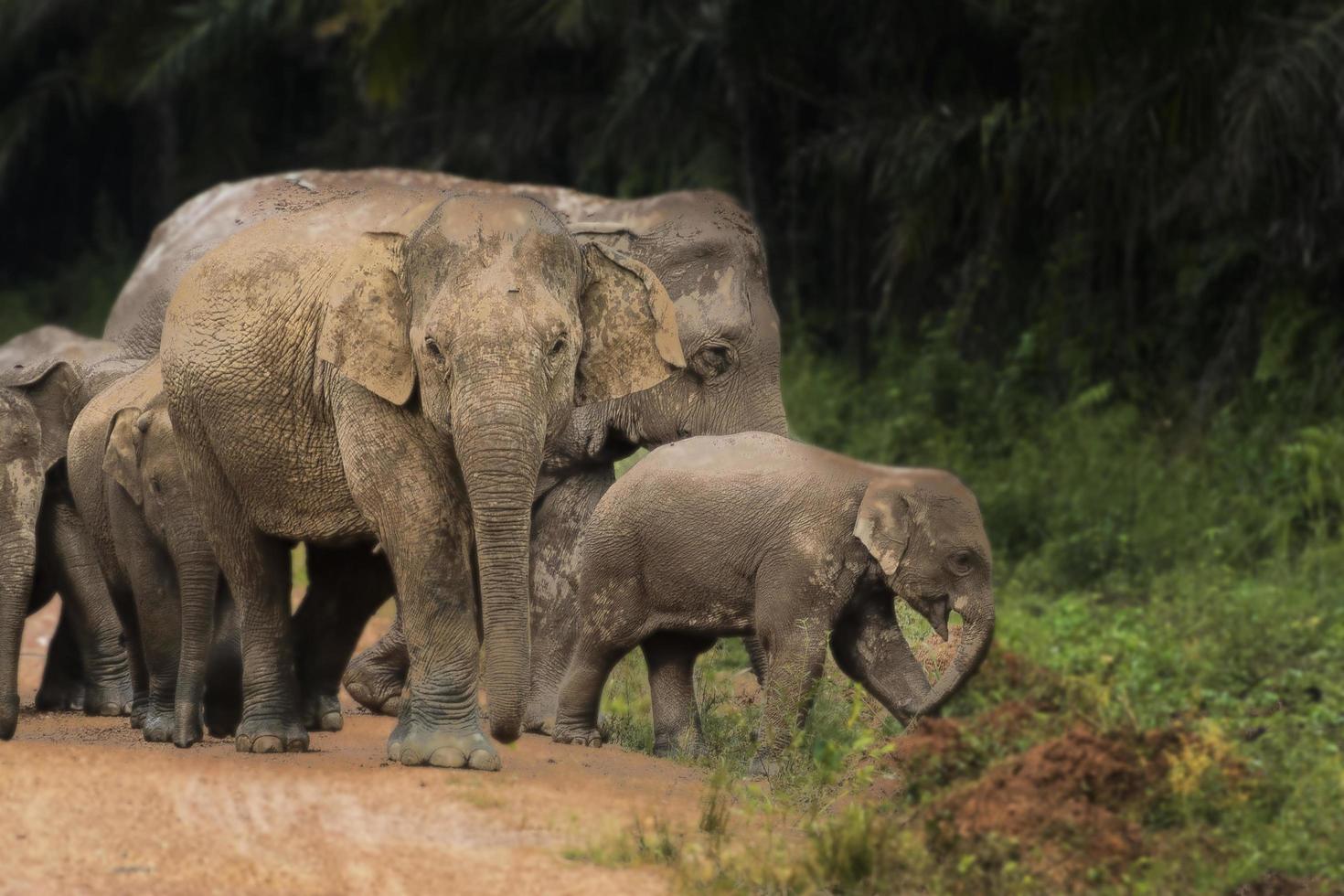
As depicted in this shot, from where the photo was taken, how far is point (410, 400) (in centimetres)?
769

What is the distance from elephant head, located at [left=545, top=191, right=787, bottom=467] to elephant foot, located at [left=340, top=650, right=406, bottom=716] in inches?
44.1

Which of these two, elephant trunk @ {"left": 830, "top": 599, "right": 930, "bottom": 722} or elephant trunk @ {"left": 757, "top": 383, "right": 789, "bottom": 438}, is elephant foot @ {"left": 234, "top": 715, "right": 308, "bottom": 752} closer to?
elephant trunk @ {"left": 830, "top": 599, "right": 930, "bottom": 722}

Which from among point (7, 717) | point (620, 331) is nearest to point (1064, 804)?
point (620, 331)

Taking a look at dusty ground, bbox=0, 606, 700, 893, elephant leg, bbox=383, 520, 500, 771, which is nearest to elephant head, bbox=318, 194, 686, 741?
elephant leg, bbox=383, 520, 500, 771

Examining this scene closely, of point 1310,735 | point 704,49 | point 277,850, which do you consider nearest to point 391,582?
point 277,850

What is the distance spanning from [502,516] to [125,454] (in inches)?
87.3

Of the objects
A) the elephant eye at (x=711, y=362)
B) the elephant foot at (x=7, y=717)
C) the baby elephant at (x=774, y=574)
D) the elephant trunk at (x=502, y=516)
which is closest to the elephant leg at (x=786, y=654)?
the baby elephant at (x=774, y=574)

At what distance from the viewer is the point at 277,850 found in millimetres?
6492

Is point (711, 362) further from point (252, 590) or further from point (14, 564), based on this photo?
point (14, 564)

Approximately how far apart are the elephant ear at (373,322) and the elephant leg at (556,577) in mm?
2431

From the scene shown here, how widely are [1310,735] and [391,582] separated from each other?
336 centimetres

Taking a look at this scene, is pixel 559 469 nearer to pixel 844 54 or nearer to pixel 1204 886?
pixel 1204 886

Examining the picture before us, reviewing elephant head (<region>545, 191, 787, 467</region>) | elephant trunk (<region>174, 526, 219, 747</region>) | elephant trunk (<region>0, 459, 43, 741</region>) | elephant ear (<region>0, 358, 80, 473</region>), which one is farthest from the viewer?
elephant head (<region>545, 191, 787, 467</region>)

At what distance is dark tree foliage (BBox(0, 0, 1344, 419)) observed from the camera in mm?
14070
